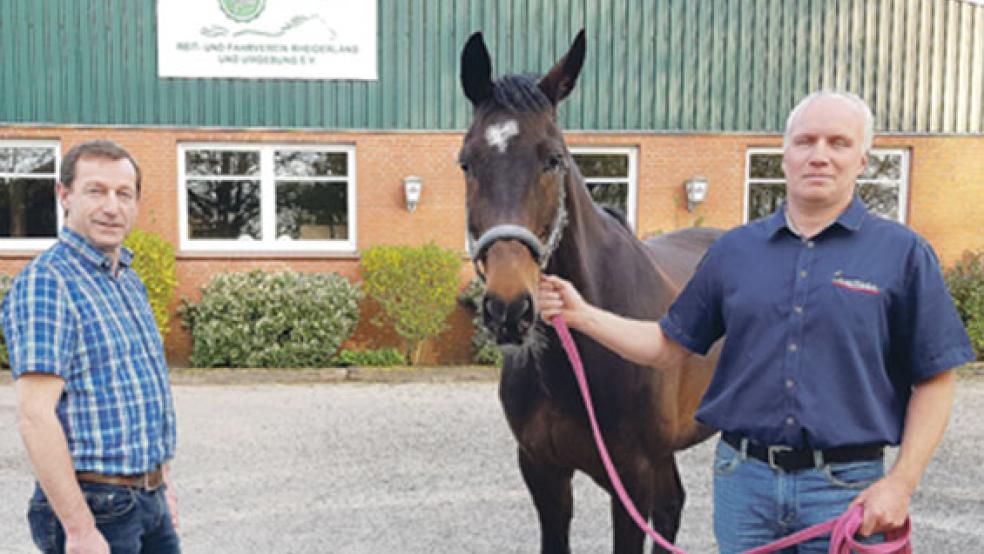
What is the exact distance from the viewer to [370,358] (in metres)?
10.4

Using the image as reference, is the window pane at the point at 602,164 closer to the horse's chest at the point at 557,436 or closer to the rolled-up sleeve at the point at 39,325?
Answer: the horse's chest at the point at 557,436

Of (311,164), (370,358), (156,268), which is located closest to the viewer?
(156,268)

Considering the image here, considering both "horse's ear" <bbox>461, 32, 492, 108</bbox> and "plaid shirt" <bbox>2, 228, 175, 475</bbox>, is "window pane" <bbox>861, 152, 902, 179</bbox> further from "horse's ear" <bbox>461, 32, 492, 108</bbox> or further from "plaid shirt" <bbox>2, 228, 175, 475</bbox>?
"plaid shirt" <bbox>2, 228, 175, 475</bbox>

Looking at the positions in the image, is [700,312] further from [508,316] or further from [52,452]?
[52,452]

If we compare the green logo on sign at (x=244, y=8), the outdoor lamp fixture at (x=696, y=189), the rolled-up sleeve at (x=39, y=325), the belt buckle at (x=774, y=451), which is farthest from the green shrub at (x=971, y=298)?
the rolled-up sleeve at (x=39, y=325)

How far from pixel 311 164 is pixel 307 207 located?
68 cm

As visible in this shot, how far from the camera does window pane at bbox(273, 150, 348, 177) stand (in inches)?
437

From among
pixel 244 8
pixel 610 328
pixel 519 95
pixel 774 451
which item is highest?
pixel 244 8

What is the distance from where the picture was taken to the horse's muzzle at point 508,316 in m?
1.91

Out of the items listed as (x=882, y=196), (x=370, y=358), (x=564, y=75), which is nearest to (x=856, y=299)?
(x=564, y=75)

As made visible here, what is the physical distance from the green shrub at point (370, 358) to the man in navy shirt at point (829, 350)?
870 cm

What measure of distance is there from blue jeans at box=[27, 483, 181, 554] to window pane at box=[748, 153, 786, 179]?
1121 centimetres

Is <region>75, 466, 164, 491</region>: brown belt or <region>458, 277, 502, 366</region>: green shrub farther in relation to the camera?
<region>458, 277, 502, 366</region>: green shrub

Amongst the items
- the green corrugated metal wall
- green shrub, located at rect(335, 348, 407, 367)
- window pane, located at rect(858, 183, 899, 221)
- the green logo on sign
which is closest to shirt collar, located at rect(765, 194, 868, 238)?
green shrub, located at rect(335, 348, 407, 367)
